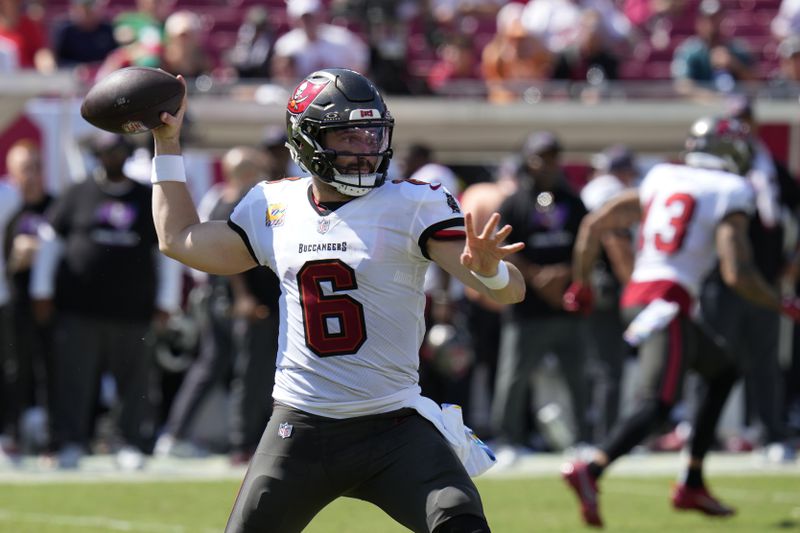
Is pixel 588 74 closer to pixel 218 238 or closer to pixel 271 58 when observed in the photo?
pixel 271 58

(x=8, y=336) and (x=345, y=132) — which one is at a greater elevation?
(x=345, y=132)

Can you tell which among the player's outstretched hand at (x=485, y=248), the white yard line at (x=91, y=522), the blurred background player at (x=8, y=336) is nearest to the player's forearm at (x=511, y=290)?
the player's outstretched hand at (x=485, y=248)

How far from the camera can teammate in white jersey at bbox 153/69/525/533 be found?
422 cm

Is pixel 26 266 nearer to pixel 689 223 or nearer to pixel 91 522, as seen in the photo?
pixel 91 522

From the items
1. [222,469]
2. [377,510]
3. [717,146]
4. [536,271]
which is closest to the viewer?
[717,146]

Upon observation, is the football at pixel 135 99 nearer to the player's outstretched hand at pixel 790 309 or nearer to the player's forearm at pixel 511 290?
the player's forearm at pixel 511 290

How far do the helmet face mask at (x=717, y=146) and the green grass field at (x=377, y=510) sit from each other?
5.90 feet

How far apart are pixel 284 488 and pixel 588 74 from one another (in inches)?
342

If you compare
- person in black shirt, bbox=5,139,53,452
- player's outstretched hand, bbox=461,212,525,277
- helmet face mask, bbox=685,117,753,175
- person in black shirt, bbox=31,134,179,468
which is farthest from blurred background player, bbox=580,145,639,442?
player's outstretched hand, bbox=461,212,525,277

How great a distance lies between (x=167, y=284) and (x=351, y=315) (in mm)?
5681

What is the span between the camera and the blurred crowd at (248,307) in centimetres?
932

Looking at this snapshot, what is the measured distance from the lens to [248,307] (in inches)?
372

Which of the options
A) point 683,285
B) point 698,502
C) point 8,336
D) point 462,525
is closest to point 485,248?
point 462,525

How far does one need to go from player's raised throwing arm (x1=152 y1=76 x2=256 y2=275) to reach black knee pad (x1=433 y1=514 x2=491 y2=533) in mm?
1049
